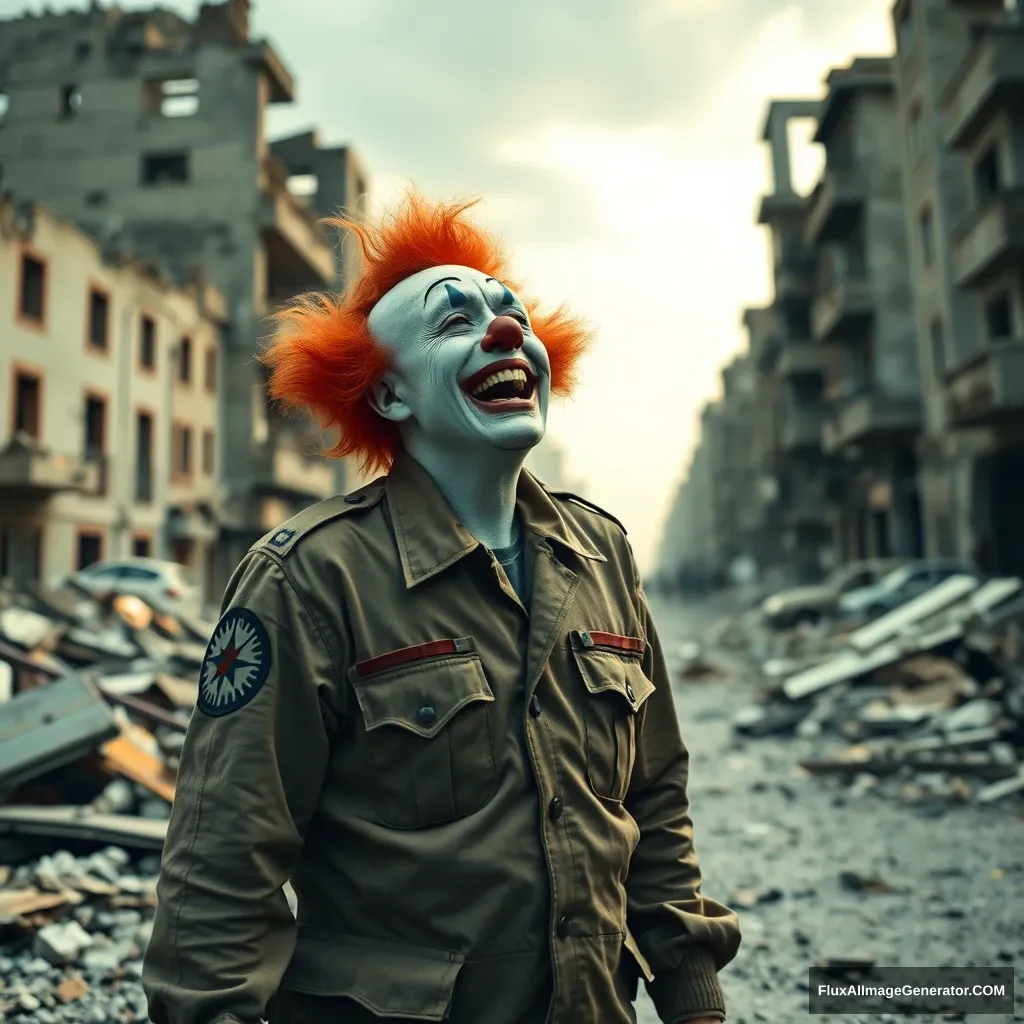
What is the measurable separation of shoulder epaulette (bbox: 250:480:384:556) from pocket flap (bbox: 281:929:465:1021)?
2.27 ft

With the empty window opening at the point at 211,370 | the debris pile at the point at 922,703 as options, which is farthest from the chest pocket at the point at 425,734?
the empty window opening at the point at 211,370

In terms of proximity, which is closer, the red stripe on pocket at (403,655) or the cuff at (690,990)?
the red stripe on pocket at (403,655)

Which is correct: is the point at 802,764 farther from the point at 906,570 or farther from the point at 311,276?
the point at 311,276

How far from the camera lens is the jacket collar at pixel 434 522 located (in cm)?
175

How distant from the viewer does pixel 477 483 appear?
1.91 meters

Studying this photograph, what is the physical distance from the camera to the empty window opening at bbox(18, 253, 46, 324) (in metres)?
19.5

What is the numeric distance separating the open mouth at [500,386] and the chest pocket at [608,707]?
48cm

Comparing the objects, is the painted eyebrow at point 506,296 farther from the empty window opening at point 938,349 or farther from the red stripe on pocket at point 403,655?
the empty window opening at point 938,349

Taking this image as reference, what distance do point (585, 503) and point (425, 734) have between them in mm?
786

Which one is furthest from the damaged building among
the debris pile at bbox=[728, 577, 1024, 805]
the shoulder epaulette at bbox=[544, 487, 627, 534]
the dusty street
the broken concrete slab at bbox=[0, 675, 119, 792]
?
the shoulder epaulette at bbox=[544, 487, 627, 534]

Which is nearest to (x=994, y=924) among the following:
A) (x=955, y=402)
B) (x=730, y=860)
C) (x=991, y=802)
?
(x=730, y=860)

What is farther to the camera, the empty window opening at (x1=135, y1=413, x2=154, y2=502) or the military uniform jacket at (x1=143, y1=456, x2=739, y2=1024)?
the empty window opening at (x1=135, y1=413, x2=154, y2=502)

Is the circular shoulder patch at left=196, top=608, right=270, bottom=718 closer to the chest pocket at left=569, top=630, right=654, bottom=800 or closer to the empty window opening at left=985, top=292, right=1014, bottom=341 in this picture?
the chest pocket at left=569, top=630, right=654, bottom=800

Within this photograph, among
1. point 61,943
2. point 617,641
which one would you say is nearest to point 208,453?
point 61,943
